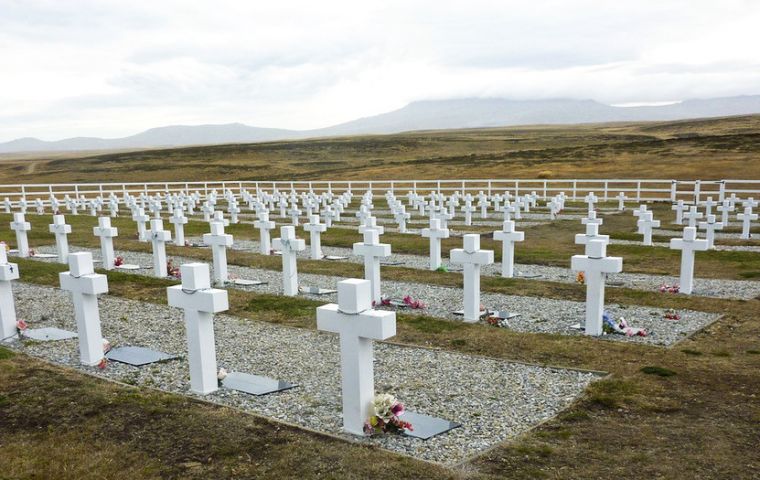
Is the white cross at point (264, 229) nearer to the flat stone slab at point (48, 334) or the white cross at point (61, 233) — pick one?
the white cross at point (61, 233)

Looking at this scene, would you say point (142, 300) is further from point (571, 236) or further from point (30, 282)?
point (571, 236)

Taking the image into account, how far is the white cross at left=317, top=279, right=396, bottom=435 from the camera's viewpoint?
6285 millimetres

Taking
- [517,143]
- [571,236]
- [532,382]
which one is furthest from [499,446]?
[517,143]

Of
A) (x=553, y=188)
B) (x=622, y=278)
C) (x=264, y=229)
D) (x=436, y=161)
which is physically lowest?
(x=553, y=188)

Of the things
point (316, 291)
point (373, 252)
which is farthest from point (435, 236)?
point (373, 252)

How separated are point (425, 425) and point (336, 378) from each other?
1.85m

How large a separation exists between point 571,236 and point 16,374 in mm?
17867

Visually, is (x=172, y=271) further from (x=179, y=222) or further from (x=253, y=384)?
(x=253, y=384)

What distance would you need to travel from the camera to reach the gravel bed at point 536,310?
1018 cm

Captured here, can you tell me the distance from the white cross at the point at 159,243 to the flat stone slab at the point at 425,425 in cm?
1024

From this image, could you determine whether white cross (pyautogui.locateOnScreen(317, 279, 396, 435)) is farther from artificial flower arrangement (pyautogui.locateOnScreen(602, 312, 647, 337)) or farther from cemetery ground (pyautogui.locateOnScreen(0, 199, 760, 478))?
artificial flower arrangement (pyautogui.locateOnScreen(602, 312, 647, 337))

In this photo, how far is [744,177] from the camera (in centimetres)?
5112

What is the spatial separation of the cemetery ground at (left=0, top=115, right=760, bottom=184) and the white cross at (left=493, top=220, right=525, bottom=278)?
45.0 meters

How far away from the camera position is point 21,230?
59.7 ft
